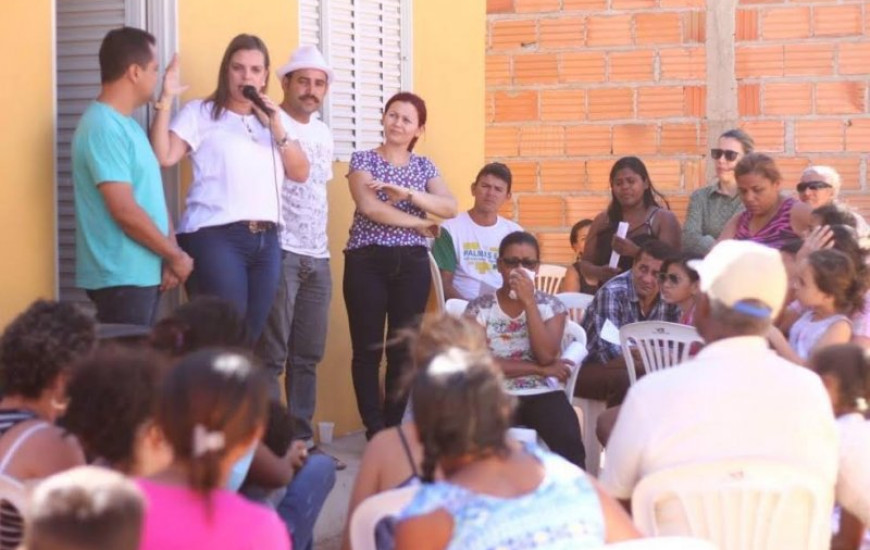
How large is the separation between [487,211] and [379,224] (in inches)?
41.0

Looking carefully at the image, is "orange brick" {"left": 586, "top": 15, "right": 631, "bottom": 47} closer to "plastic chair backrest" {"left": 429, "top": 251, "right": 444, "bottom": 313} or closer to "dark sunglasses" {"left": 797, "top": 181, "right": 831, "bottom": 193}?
"dark sunglasses" {"left": 797, "top": 181, "right": 831, "bottom": 193}

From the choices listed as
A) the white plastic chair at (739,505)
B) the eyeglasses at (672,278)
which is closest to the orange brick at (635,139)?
the eyeglasses at (672,278)

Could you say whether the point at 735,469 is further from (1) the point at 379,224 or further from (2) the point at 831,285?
(1) the point at 379,224

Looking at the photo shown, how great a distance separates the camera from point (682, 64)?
9836 mm

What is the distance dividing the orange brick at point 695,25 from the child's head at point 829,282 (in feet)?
14.4

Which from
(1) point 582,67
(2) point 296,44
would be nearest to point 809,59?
(1) point 582,67

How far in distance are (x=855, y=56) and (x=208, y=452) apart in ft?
24.8

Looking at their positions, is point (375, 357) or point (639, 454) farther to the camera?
point (375, 357)

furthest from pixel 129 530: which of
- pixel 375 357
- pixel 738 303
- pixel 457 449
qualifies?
pixel 375 357

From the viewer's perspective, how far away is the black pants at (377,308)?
716cm

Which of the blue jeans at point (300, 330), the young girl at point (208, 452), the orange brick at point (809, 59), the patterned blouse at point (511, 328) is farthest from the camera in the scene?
the orange brick at point (809, 59)

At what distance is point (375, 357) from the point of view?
7.21 m

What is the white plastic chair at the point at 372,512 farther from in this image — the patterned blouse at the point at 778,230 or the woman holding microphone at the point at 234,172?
the patterned blouse at the point at 778,230

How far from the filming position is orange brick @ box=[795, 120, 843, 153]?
9.59m
